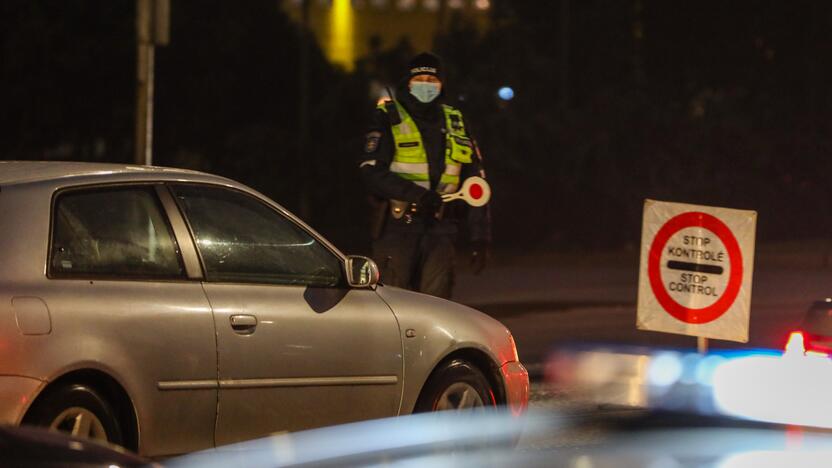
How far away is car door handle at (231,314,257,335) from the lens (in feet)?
21.9

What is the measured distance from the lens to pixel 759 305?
54.4 feet

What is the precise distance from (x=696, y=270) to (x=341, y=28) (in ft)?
221

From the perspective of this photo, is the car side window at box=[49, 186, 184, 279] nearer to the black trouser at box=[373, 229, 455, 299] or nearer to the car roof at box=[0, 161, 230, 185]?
the car roof at box=[0, 161, 230, 185]

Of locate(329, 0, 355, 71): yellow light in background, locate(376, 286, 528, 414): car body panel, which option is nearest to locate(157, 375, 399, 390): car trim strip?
locate(376, 286, 528, 414): car body panel

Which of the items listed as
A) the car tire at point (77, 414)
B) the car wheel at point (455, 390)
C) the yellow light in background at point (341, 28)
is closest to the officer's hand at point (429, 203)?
the car wheel at point (455, 390)

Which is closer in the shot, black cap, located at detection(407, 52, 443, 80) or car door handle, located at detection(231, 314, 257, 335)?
car door handle, located at detection(231, 314, 257, 335)

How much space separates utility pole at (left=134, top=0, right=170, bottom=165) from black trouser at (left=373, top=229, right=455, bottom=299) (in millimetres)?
3265

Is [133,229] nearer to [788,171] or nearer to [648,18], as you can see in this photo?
[788,171]

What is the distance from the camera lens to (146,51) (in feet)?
40.1

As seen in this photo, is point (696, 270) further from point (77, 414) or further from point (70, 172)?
point (77, 414)

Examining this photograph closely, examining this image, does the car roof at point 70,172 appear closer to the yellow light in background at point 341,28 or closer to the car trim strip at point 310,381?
the car trim strip at point 310,381

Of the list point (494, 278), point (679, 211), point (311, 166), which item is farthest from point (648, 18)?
point (679, 211)

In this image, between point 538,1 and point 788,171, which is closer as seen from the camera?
point 788,171

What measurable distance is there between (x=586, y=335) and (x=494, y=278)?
5.83 m
